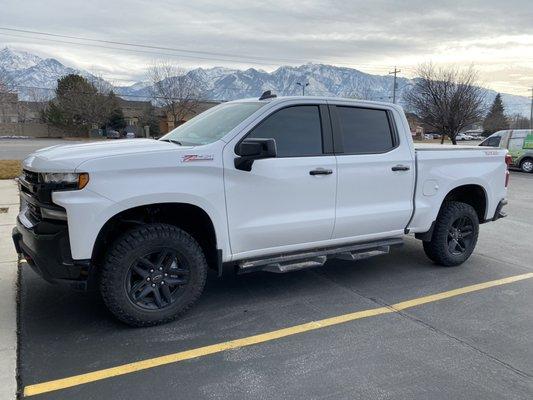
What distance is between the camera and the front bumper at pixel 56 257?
3.52 metres

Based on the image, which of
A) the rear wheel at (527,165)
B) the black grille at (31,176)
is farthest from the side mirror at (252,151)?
the rear wheel at (527,165)

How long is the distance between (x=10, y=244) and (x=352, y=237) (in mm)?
4613

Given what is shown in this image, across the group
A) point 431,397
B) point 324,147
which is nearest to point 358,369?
point 431,397

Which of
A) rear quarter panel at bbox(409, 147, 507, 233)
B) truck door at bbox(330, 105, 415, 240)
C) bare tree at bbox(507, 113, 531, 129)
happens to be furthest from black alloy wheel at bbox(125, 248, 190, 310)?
bare tree at bbox(507, 113, 531, 129)

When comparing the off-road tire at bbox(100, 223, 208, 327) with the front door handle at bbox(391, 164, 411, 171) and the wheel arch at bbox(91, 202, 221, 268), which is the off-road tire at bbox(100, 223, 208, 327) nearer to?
the wheel arch at bbox(91, 202, 221, 268)

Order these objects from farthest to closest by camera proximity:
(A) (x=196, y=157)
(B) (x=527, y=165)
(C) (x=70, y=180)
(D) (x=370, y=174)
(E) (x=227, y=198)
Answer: (B) (x=527, y=165) < (D) (x=370, y=174) < (E) (x=227, y=198) < (A) (x=196, y=157) < (C) (x=70, y=180)

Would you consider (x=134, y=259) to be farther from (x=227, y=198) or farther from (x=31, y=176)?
(x=31, y=176)

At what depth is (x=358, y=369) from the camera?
342 centimetres

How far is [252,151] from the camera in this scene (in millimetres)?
3951

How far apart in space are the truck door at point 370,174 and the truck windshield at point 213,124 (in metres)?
0.95

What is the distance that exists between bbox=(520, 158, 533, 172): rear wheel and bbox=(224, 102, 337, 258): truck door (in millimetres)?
20201

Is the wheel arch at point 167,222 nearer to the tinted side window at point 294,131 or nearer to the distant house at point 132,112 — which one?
the tinted side window at point 294,131

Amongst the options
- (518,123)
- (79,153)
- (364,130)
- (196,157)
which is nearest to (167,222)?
(196,157)

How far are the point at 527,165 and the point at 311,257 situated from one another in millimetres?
20621
